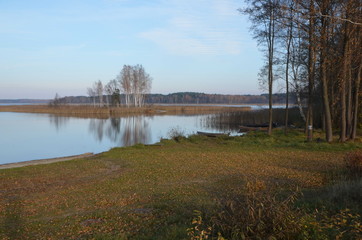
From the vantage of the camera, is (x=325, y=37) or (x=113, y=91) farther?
(x=113, y=91)

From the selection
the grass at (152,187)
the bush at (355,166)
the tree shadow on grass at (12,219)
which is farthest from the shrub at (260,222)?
the bush at (355,166)

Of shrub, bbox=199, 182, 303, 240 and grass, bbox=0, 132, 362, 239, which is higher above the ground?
shrub, bbox=199, 182, 303, 240

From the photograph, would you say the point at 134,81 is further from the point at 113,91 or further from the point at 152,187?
the point at 152,187

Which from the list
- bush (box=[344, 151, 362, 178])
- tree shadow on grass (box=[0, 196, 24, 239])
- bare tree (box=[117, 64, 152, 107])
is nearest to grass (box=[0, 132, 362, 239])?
tree shadow on grass (box=[0, 196, 24, 239])

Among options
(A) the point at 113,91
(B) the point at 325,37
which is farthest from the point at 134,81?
(B) the point at 325,37

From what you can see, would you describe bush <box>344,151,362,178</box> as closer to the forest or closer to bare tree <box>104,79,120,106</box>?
the forest

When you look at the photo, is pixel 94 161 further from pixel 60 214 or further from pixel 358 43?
pixel 358 43

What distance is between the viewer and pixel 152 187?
8.01 meters

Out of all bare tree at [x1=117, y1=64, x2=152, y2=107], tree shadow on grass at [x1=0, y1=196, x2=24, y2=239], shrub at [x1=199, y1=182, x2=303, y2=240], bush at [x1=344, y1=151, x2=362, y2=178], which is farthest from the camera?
bare tree at [x1=117, y1=64, x2=152, y2=107]

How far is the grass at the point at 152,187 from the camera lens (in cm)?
521

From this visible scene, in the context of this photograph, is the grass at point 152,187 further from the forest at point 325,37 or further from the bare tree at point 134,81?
the bare tree at point 134,81

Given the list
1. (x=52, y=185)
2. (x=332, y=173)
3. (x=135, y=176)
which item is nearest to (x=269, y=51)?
(x=332, y=173)

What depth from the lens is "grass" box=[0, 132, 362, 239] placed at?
521 centimetres

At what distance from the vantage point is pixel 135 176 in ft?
31.0
